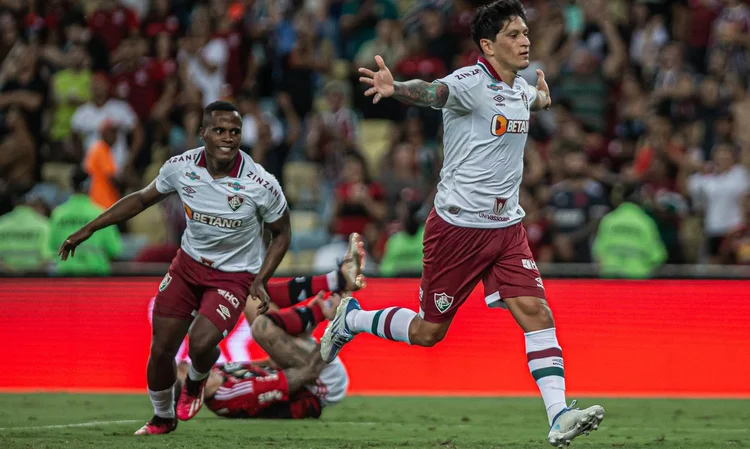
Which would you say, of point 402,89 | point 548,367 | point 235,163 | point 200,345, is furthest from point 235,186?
point 548,367

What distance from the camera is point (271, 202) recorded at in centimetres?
959

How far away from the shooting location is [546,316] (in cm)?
814

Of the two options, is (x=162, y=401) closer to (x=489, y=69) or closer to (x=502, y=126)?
(x=502, y=126)

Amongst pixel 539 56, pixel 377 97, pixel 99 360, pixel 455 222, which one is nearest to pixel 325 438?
pixel 455 222

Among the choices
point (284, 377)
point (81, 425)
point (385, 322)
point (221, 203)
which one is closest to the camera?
point (385, 322)

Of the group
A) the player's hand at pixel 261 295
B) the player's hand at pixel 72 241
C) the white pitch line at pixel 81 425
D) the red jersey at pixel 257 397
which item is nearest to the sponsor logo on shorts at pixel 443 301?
the player's hand at pixel 261 295

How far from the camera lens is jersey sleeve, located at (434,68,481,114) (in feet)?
26.8

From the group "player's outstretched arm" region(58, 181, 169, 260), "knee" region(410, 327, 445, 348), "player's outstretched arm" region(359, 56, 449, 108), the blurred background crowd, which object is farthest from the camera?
the blurred background crowd

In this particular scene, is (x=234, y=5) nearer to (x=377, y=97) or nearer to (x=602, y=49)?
(x=602, y=49)

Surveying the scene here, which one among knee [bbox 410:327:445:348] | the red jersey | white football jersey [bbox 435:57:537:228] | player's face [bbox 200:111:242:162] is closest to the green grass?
the red jersey

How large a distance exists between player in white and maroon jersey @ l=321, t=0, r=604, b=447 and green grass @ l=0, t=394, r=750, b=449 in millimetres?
1078

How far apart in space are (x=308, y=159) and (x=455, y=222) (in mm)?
10013

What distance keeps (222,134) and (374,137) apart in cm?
937

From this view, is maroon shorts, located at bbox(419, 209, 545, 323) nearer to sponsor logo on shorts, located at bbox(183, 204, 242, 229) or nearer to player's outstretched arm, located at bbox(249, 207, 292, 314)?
player's outstretched arm, located at bbox(249, 207, 292, 314)
